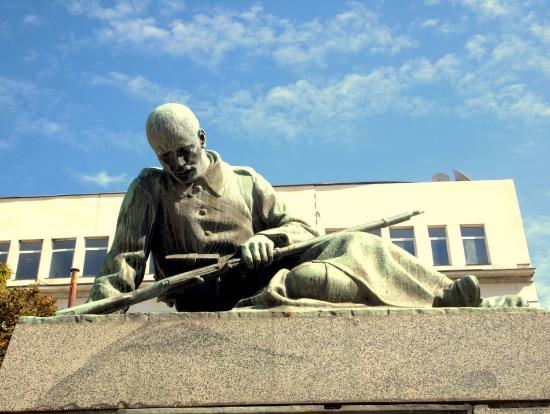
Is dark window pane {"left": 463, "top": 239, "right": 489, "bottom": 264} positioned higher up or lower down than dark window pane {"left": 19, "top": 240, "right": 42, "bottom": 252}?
lower down

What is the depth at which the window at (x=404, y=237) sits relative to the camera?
1479 inches

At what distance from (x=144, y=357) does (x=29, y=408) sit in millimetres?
806

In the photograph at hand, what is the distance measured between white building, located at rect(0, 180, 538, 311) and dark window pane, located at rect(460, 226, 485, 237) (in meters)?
0.05

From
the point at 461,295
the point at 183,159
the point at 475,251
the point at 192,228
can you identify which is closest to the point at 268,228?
the point at 192,228

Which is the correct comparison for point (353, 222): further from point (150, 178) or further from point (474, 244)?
point (150, 178)

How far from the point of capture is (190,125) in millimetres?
6523

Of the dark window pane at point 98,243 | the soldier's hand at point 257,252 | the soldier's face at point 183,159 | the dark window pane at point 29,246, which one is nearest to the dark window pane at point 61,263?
the dark window pane at point 98,243

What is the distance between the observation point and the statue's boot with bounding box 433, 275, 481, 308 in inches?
Result: 220

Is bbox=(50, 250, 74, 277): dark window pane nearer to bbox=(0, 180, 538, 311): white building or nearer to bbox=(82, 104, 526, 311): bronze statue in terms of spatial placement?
bbox=(0, 180, 538, 311): white building

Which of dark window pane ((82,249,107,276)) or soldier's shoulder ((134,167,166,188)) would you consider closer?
soldier's shoulder ((134,167,166,188))

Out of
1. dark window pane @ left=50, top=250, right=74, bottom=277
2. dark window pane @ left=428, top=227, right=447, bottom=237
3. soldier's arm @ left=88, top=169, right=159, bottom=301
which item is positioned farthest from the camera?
dark window pane @ left=428, top=227, right=447, bottom=237

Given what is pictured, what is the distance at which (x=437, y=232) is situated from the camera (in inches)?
1511

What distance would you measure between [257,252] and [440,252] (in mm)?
32751

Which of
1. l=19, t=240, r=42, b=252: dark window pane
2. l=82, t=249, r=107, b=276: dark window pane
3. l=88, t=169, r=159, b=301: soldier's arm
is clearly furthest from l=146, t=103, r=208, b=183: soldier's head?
l=19, t=240, r=42, b=252: dark window pane
